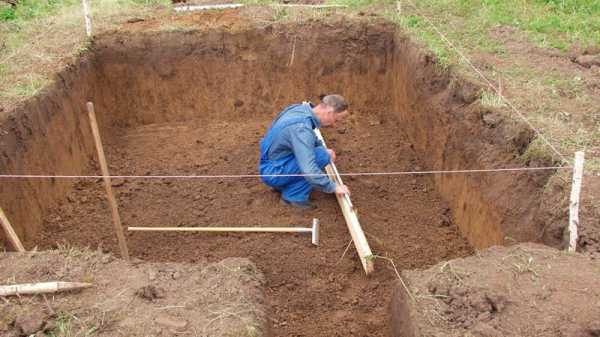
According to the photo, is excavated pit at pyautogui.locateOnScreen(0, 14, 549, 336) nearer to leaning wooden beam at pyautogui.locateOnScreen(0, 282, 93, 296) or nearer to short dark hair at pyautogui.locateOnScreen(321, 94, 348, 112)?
short dark hair at pyautogui.locateOnScreen(321, 94, 348, 112)

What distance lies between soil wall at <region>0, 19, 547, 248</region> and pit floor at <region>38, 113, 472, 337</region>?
26 cm

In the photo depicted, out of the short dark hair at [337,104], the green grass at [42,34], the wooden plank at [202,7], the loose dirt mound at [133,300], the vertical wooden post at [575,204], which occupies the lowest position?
the loose dirt mound at [133,300]

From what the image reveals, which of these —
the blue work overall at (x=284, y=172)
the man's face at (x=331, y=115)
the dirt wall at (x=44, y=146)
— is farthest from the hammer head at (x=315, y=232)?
the dirt wall at (x=44, y=146)

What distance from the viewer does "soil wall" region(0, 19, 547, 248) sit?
495cm

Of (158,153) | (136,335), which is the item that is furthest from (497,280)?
(158,153)

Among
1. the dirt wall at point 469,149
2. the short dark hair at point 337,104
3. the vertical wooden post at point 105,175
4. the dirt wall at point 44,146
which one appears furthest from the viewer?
the short dark hair at point 337,104

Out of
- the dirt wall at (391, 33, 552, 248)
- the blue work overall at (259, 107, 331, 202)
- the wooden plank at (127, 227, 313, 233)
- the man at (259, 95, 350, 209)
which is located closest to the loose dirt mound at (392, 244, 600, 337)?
the dirt wall at (391, 33, 552, 248)

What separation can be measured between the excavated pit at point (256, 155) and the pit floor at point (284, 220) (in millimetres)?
17

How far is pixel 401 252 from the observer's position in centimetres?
452

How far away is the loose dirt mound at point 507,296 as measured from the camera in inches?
101

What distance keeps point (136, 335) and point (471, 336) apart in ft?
5.68

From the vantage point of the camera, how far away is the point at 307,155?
15.0 ft

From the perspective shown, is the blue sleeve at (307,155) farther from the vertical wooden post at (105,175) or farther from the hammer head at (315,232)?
A: the vertical wooden post at (105,175)

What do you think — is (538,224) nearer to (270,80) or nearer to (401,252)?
(401,252)
